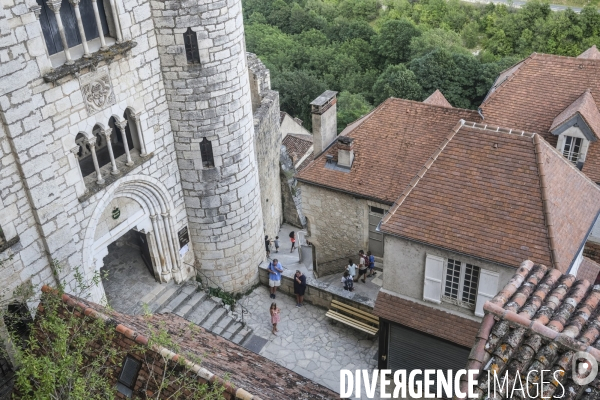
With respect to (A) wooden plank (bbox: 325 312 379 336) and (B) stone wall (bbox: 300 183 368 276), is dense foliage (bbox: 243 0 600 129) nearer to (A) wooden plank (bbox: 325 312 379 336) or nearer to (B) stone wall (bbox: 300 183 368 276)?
(B) stone wall (bbox: 300 183 368 276)

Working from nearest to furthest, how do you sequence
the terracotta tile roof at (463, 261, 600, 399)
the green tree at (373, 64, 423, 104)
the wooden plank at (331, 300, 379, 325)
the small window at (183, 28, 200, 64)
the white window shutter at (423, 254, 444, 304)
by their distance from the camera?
1. the terracotta tile roof at (463, 261, 600, 399)
2. the white window shutter at (423, 254, 444, 304)
3. the small window at (183, 28, 200, 64)
4. the wooden plank at (331, 300, 379, 325)
5. the green tree at (373, 64, 423, 104)

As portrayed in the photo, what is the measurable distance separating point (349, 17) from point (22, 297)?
68539 millimetres

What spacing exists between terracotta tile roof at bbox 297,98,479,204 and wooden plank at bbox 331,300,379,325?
366 cm

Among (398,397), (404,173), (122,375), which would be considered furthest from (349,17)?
(122,375)

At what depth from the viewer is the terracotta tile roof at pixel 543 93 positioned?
20.8 metres

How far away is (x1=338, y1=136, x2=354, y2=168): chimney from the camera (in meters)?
20.0

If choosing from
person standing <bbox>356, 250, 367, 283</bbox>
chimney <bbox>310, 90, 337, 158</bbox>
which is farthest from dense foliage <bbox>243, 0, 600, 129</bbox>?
person standing <bbox>356, 250, 367, 283</bbox>

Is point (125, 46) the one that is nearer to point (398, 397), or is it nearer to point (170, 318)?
point (170, 318)

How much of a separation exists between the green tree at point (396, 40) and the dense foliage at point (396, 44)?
4.0 inches

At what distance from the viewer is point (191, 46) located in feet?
56.6

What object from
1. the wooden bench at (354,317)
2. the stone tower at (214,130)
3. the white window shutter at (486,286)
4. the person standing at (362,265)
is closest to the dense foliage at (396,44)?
the person standing at (362,265)

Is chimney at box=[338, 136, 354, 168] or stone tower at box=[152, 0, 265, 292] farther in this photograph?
chimney at box=[338, 136, 354, 168]

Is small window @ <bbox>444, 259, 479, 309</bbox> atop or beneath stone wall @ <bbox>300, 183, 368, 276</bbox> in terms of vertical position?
atop

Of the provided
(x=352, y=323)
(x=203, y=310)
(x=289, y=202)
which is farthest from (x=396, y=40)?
(x=203, y=310)
